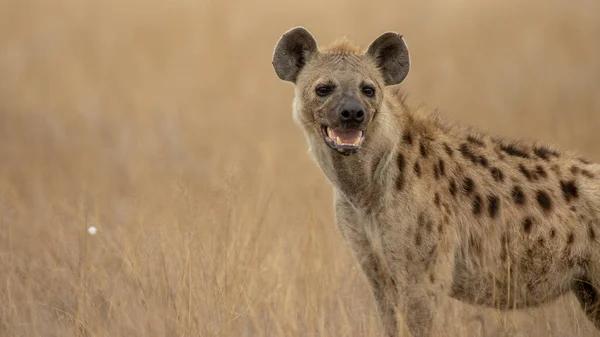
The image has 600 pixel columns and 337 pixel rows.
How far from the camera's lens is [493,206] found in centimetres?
546

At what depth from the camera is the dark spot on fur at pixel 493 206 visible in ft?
17.9

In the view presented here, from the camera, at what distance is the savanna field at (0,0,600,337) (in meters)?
5.65

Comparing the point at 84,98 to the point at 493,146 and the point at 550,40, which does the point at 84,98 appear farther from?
the point at 493,146

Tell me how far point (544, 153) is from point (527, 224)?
0.42 metres

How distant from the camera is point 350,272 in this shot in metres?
6.38

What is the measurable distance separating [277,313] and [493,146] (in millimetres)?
1237

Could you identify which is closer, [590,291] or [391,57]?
[590,291]

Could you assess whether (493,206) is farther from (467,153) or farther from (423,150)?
(423,150)

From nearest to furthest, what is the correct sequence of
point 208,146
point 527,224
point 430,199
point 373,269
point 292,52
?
point 430,199, point 373,269, point 527,224, point 292,52, point 208,146

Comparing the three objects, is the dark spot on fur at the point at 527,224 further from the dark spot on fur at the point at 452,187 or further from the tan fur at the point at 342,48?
the tan fur at the point at 342,48

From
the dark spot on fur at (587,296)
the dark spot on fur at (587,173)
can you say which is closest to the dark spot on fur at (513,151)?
the dark spot on fur at (587,173)

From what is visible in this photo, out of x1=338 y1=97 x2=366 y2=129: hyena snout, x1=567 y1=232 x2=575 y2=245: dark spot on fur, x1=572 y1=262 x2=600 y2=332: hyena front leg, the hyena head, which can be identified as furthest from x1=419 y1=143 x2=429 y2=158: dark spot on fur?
x1=572 y1=262 x2=600 y2=332: hyena front leg

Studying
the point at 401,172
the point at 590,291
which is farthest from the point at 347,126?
the point at 590,291

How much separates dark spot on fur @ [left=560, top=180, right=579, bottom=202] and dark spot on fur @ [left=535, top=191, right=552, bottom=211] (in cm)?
8
